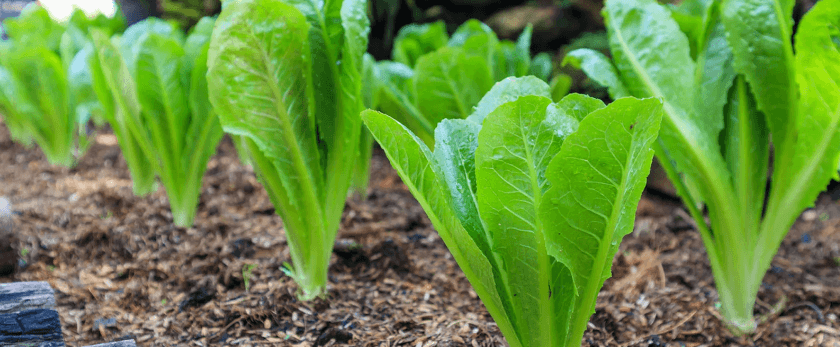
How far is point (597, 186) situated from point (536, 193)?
0.36ft

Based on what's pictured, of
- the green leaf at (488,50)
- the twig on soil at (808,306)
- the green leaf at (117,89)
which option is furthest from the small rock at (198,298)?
the twig on soil at (808,306)

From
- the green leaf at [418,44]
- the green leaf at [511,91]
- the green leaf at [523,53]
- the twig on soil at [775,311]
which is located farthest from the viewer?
the green leaf at [418,44]

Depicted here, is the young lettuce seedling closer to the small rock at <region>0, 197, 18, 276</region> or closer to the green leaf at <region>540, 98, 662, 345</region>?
the small rock at <region>0, 197, 18, 276</region>

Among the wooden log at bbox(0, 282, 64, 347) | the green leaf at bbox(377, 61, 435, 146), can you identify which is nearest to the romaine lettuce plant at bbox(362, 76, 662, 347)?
the wooden log at bbox(0, 282, 64, 347)

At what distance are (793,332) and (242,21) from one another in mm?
1755

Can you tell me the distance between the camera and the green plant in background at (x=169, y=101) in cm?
199

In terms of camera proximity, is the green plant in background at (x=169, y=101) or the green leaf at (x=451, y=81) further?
the green leaf at (x=451, y=81)

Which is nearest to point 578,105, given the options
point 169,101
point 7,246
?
point 169,101

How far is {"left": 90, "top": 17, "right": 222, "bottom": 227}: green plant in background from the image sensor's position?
1.99 meters

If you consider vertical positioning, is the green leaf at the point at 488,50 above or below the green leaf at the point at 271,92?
below

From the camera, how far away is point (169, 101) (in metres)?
2.01

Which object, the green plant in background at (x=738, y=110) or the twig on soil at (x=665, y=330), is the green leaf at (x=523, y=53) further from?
the twig on soil at (x=665, y=330)

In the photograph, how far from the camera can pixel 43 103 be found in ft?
10.3

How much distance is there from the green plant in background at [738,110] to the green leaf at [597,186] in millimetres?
548
